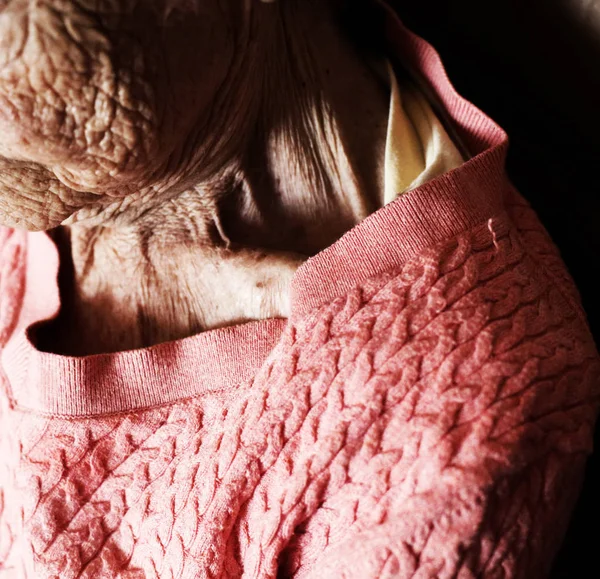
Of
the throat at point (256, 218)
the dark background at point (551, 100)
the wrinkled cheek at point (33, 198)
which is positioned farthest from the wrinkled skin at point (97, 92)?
the dark background at point (551, 100)

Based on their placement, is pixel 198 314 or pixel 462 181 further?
pixel 198 314

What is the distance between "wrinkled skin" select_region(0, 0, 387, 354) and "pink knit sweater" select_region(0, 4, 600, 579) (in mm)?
88

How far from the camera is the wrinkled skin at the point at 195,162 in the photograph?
0.58m

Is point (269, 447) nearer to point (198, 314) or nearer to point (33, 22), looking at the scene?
point (198, 314)

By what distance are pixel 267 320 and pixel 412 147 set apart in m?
0.28

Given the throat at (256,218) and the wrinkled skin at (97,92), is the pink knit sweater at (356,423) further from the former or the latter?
the wrinkled skin at (97,92)

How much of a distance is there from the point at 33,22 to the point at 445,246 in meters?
0.43

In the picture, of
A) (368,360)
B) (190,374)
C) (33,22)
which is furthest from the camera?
(190,374)

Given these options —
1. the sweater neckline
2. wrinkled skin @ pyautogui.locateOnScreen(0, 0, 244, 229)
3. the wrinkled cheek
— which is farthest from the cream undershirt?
the wrinkled cheek

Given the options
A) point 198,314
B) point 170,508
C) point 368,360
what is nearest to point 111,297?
point 198,314

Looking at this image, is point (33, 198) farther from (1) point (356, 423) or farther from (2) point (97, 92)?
(1) point (356, 423)

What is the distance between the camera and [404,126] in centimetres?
80

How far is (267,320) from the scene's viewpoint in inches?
30.0

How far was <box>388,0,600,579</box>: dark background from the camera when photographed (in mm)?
768
